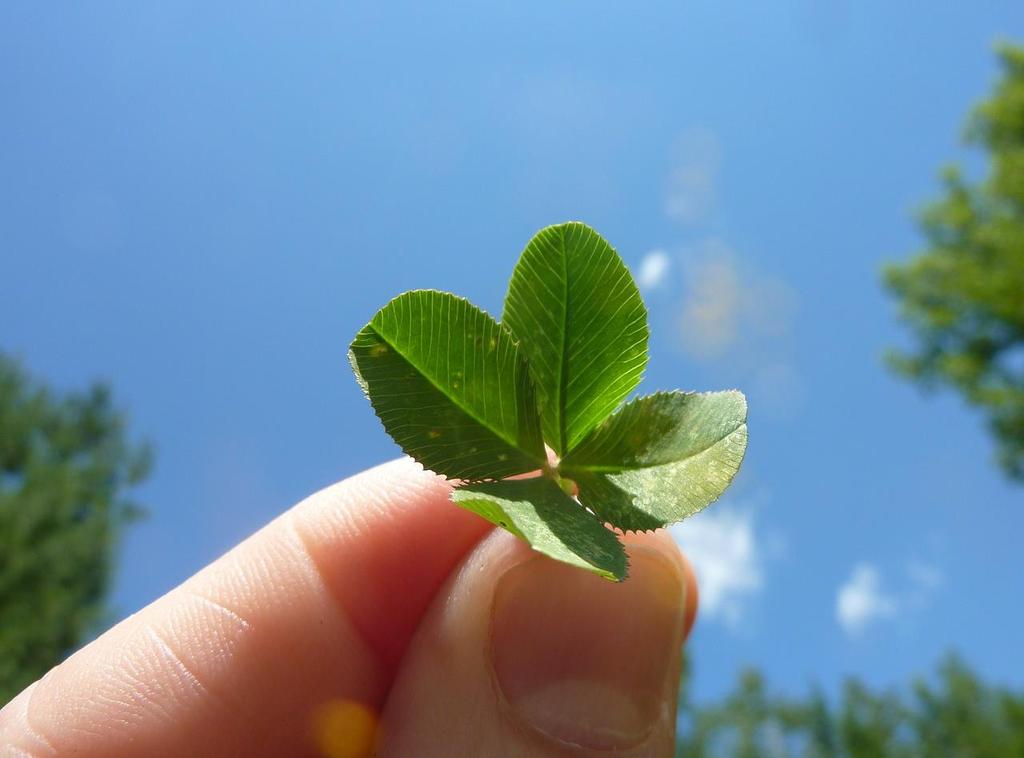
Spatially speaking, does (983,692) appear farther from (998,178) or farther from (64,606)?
(64,606)

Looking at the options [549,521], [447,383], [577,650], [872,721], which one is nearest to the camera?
[549,521]

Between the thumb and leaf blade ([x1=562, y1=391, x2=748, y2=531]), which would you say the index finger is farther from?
leaf blade ([x1=562, y1=391, x2=748, y2=531])

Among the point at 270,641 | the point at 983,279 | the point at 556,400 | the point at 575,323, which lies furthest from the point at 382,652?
the point at 983,279

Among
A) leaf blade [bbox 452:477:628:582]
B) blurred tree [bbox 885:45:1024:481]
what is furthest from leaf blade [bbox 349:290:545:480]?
blurred tree [bbox 885:45:1024:481]

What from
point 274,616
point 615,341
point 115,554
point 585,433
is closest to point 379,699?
point 274,616

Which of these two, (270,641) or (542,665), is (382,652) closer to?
(270,641)
